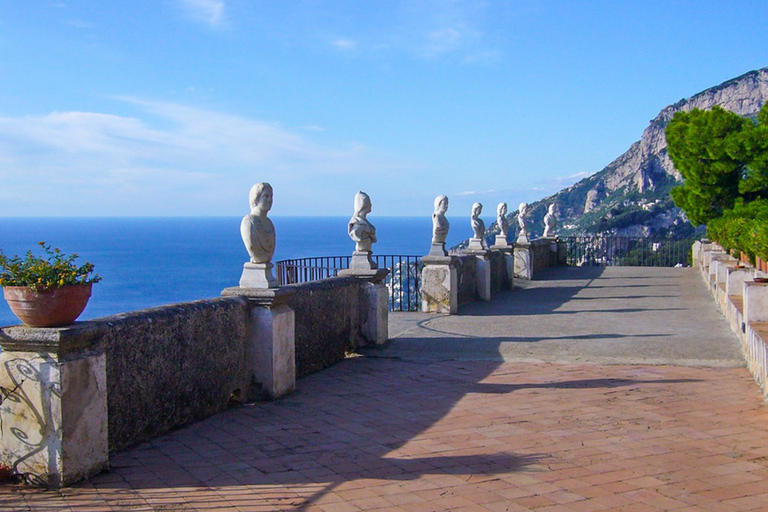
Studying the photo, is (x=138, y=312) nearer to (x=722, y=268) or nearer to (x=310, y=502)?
(x=310, y=502)

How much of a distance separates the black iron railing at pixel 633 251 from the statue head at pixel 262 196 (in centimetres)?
2121

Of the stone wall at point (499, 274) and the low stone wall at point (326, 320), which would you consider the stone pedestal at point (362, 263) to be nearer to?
the low stone wall at point (326, 320)

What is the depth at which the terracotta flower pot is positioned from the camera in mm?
4473

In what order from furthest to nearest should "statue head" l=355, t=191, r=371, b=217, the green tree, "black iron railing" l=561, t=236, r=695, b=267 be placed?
"black iron railing" l=561, t=236, r=695, b=267, the green tree, "statue head" l=355, t=191, r=371, b=217

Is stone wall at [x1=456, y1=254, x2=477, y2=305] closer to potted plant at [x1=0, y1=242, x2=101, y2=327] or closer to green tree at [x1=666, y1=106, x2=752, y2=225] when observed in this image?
green tree at [x1=666, y1=106, x2=752, y2=225]

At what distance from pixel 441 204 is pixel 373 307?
13.2 ft

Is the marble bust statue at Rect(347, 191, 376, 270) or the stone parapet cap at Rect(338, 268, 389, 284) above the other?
the marble bust statue at Rect(347, 191, 376, 270)

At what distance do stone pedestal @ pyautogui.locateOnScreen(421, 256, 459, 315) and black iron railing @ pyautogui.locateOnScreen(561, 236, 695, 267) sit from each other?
47.4 feet

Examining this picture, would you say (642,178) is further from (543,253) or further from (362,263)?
(362,263)

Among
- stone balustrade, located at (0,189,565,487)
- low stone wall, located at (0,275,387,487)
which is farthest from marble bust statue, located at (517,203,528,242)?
low stone wall, located at (0,275,387,487)

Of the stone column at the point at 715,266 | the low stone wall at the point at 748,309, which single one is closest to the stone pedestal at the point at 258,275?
the low stone wall at the point at 748,309

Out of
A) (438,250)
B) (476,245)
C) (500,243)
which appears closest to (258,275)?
(438,250)

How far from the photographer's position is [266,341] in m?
7.00

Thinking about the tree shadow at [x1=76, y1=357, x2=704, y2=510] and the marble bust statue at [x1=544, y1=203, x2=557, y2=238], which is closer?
the tree shadow at [x1=76, y1=357, x2=704, y2=510]
